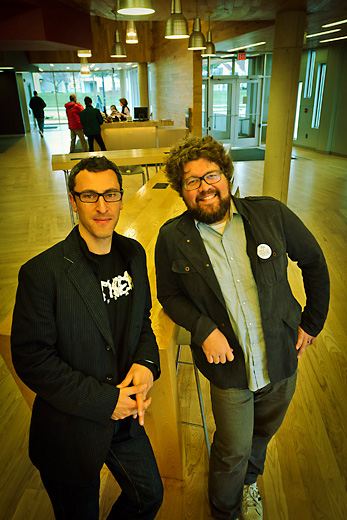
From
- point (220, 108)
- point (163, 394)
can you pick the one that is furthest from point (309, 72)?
point (163, 394)

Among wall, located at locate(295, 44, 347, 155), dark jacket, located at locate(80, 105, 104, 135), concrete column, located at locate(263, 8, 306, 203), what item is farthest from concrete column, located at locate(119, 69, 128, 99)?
concrete column, located at locate(263, 8, 306, 203)

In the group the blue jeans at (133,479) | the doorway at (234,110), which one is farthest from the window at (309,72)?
the blue jeans at (133,479)

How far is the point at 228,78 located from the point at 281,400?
12.4 m

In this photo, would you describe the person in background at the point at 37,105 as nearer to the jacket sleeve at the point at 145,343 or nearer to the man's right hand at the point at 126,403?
the jacket sleeve at the point at 145,343

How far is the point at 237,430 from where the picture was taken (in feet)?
5.08

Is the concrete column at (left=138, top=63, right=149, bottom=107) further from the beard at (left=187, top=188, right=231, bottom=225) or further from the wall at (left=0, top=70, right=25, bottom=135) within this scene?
the beard at (left=187, top=188, right=231, bottom=225)

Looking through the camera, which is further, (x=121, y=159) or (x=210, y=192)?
(x=121, y=159)

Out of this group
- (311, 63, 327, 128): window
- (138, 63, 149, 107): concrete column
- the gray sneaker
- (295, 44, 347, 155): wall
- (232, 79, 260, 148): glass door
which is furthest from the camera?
(138, 63, 149, 107): concrete column

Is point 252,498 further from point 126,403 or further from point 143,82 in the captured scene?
point 143,82

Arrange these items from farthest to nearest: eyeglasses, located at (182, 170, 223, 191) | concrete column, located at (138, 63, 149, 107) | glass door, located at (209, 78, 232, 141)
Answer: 1. concrete column, located at (138, 63, 149, 107)
2. glass door, located at (209, 78, 232, 141)
3. eyeglasses, located at (182, 170, 223, 191)

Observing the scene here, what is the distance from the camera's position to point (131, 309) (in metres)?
1.36

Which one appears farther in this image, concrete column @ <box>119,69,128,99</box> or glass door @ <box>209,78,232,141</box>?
concrete column @ <box>119,69,128,99</box>

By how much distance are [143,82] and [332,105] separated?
7.04m

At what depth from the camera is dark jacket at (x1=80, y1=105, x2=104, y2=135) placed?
9.83 metres
